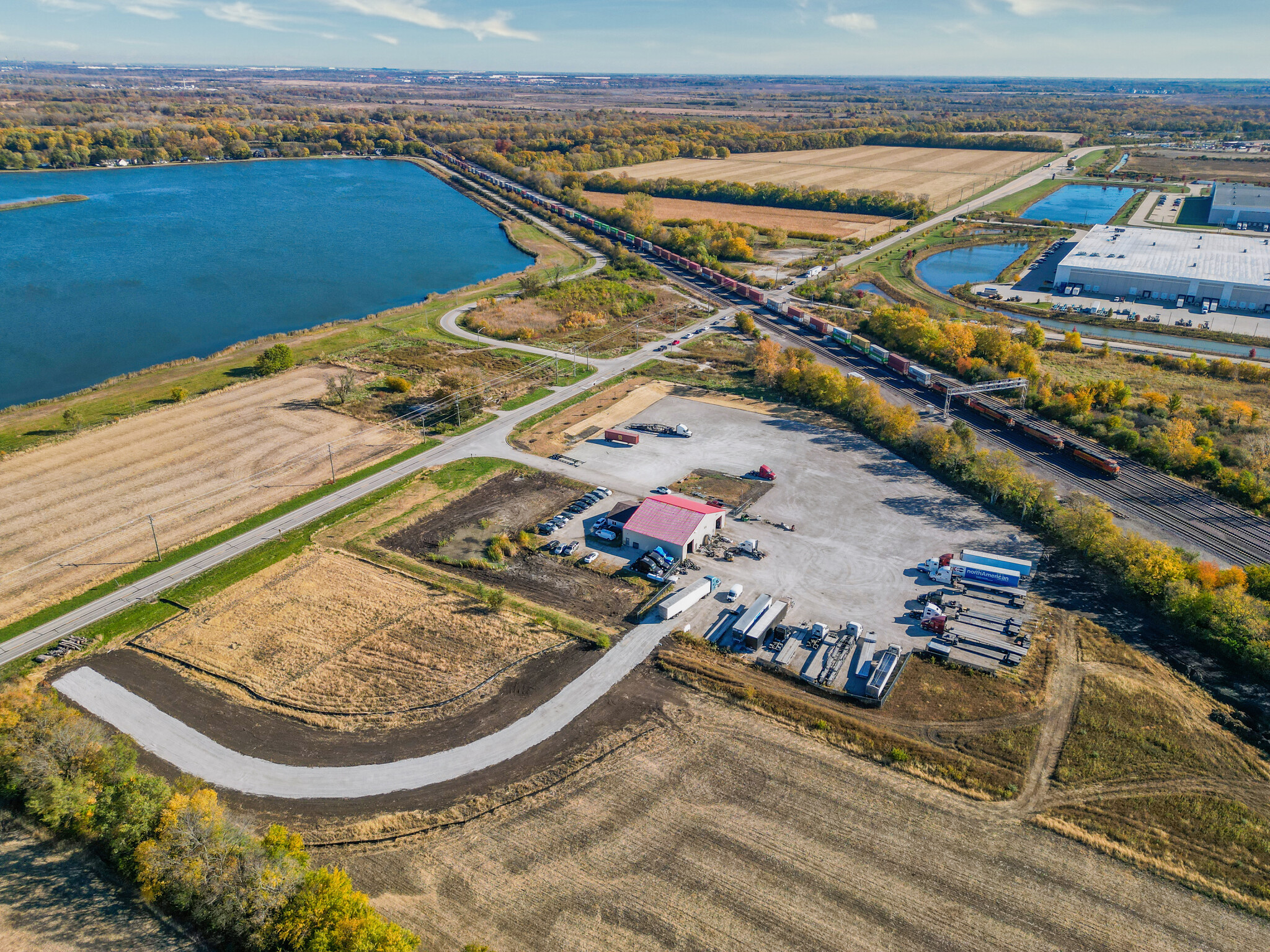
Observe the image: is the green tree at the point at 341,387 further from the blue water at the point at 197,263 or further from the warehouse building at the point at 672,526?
the warehouse building at the point at 672,526

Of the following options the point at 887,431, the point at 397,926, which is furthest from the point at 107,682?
the point at 887,431

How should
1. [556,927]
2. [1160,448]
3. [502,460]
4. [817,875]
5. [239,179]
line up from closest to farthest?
[556,927] → [817,875] → [1160,448] → [502,460] → [239,179]

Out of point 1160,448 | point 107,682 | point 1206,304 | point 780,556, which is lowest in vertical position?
point 107,682

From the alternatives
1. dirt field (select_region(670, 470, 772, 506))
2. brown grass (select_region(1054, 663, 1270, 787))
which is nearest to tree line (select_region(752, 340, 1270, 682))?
brown grass (select_region(1054, 663, 1270, 787))

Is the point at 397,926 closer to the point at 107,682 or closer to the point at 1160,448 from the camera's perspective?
the point at 107,682

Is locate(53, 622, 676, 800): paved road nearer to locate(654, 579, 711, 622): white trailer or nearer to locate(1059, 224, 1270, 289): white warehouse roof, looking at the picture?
locate(654, 579, 711, 622): white trailer

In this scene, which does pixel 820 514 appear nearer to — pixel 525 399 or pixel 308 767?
pixel 525 399

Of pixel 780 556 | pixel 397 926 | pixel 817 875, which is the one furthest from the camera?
pixel 780 556

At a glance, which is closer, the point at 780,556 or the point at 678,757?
the point at 678,757
